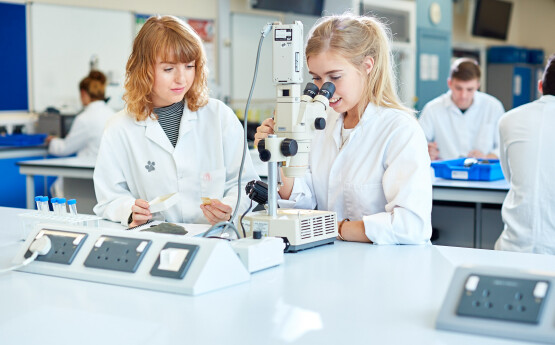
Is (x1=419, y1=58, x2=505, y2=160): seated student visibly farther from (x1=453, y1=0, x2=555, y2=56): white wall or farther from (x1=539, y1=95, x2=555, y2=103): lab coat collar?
(x1=453, y1=0, x2=555, y2=56): white wall

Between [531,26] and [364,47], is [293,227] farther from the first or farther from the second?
[531,26]

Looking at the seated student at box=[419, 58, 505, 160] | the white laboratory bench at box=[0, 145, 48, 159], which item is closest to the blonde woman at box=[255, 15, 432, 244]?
the seated student at box=[419, 58, 505, 160]

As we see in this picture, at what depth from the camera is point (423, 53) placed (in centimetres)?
691

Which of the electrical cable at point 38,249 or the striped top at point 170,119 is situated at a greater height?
the striped top at point 170,119

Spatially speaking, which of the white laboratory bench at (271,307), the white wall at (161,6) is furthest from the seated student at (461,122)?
the white laboratory bench at (271,307)

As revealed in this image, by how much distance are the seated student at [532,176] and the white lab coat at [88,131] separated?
3370 mm

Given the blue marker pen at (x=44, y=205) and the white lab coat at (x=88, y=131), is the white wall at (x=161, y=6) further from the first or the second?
the blue marker pen at (x=44, y=205)

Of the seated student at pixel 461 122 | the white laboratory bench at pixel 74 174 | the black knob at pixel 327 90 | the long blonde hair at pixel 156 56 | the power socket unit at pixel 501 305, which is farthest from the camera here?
the seated student at pixel 461 122

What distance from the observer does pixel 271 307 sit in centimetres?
117

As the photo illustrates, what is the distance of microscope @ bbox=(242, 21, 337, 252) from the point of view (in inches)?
60.6

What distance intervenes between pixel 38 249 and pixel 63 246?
0.06 metres

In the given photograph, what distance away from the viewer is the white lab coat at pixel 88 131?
5.17 metres

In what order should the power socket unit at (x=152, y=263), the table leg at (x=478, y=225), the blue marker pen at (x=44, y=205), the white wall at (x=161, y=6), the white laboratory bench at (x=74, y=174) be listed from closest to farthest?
1. the power socket unit at (x=152, y=263)
2. the blue marker pen at (x=44, y=205)
3. the table leg at (x=478, y=225)
4. the white laboratory bench at (x=74, y=174)
5. the white wall at (x=161, y=6)

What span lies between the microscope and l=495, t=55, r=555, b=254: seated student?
4.17 feet
